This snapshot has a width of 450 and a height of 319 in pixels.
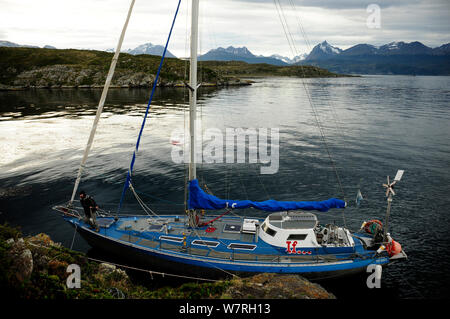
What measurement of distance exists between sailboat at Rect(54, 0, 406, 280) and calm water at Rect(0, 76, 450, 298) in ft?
6.28

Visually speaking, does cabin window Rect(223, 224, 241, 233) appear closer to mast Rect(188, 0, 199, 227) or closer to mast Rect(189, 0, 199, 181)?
mast Rect(188, 0, 199, 227)

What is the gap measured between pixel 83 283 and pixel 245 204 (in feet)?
28.4

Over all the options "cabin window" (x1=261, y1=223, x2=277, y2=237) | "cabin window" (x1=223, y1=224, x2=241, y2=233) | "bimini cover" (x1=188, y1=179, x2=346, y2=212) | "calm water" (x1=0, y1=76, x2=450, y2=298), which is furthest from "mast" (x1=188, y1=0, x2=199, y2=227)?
"calm water" (x1=0, y1=76, x2=450, y2=298)

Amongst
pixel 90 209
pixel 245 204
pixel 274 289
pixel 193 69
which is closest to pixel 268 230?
pixel 245 204

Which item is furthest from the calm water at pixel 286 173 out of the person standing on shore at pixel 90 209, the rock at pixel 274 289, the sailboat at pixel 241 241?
the rock at pixel 274 289

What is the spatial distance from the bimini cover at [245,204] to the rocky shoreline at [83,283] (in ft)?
12.9

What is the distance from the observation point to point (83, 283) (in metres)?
11.2

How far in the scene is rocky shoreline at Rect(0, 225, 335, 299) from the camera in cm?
919

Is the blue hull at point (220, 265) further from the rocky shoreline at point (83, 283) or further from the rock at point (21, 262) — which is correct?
the rock at point (21, 262)

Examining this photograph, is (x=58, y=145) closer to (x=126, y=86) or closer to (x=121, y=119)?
(x=121, y=119)

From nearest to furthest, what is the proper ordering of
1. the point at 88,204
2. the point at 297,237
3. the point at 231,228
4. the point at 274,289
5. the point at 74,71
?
the point at 274,289, the point at 297,237, the point at 88,204, the point at 231,228, the point at 74,71

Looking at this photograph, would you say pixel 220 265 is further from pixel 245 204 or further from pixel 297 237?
pixel 297 237
